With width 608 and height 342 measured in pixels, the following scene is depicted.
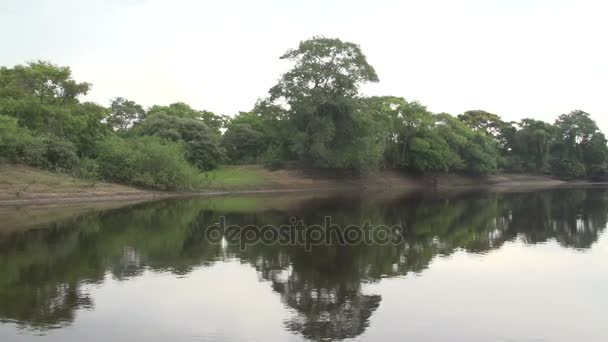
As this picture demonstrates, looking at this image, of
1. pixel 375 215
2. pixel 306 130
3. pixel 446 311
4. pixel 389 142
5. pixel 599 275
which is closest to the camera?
pixel 446 311

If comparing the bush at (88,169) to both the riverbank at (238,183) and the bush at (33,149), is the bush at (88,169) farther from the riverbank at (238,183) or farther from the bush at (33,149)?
the riverbank at (238,183)

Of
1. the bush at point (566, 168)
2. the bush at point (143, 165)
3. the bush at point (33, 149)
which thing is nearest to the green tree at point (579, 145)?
the bush at point (566, 168)

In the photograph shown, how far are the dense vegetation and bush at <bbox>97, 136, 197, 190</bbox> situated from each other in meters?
0.09

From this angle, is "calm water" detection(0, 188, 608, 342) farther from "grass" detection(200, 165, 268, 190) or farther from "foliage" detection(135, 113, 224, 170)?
"foliage" detection(135, 113, 224, 170)

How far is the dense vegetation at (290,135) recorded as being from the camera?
1839 inches

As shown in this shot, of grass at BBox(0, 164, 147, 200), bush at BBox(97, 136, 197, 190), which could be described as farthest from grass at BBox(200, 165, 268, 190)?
grass at BBox(0, 164, 147, 200)

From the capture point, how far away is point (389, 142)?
252 feet

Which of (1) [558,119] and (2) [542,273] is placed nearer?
(2) [542,273]

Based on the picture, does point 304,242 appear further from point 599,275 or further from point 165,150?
point 165,150

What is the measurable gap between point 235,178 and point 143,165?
1290 centimetres

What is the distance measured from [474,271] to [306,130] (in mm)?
46150

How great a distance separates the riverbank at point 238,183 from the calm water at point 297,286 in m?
13.6

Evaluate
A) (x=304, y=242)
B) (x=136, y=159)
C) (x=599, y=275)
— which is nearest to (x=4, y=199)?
(x=136, y=159)

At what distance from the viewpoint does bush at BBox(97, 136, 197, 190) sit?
46.6m
